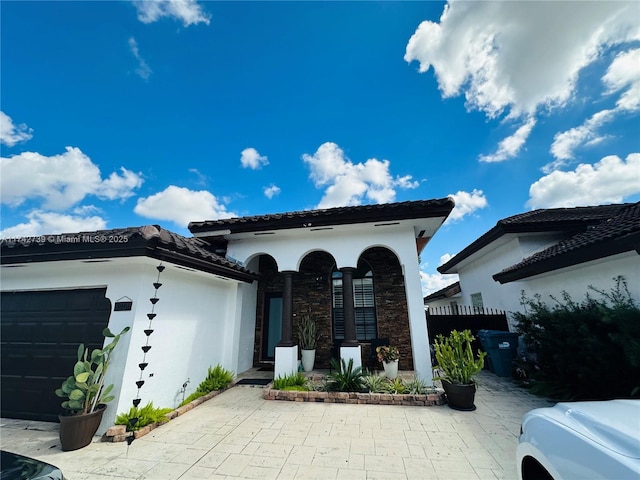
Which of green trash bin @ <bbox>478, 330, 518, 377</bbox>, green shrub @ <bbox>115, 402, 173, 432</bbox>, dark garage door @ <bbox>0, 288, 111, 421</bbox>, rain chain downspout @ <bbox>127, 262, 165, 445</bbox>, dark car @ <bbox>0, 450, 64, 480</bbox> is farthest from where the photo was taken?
green trash bin @ <bbox>478, 330, 518, 377</bbox>

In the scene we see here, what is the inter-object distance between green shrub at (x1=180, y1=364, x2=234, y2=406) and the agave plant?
1637 millimetres

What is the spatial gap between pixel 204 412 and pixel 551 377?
7.15 meters

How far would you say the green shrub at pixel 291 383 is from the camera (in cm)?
509

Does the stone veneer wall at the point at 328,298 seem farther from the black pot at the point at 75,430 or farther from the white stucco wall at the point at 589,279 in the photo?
the black pot at the point at 75,430

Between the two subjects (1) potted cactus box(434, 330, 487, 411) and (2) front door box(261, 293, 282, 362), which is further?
(2) front door box(261, 293, 282, 362)

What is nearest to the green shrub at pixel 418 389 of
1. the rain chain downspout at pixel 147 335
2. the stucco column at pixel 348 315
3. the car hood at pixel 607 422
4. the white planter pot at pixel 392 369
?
the white planter pot at pixel 392 369

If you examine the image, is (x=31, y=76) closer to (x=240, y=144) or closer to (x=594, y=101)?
(x=240, y=144)

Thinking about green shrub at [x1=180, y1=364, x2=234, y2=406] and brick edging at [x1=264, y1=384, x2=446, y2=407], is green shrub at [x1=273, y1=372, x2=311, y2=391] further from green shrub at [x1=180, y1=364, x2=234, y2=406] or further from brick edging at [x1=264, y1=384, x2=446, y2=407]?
green shrub at [x1=180, y1=364, x2=234, y2=406]

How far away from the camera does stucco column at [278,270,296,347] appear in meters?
5.90

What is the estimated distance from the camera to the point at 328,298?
25.4ft

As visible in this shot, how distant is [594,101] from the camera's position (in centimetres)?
569

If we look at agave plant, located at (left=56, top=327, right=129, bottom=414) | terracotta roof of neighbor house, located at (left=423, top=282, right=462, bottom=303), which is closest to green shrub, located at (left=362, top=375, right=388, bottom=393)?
agave plant, located at (left=56, top=327, right=129, bottom=414)

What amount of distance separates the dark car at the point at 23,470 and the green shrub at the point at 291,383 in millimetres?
3724

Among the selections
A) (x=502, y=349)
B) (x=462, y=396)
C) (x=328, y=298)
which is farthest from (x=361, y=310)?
(x=502, y=349)
